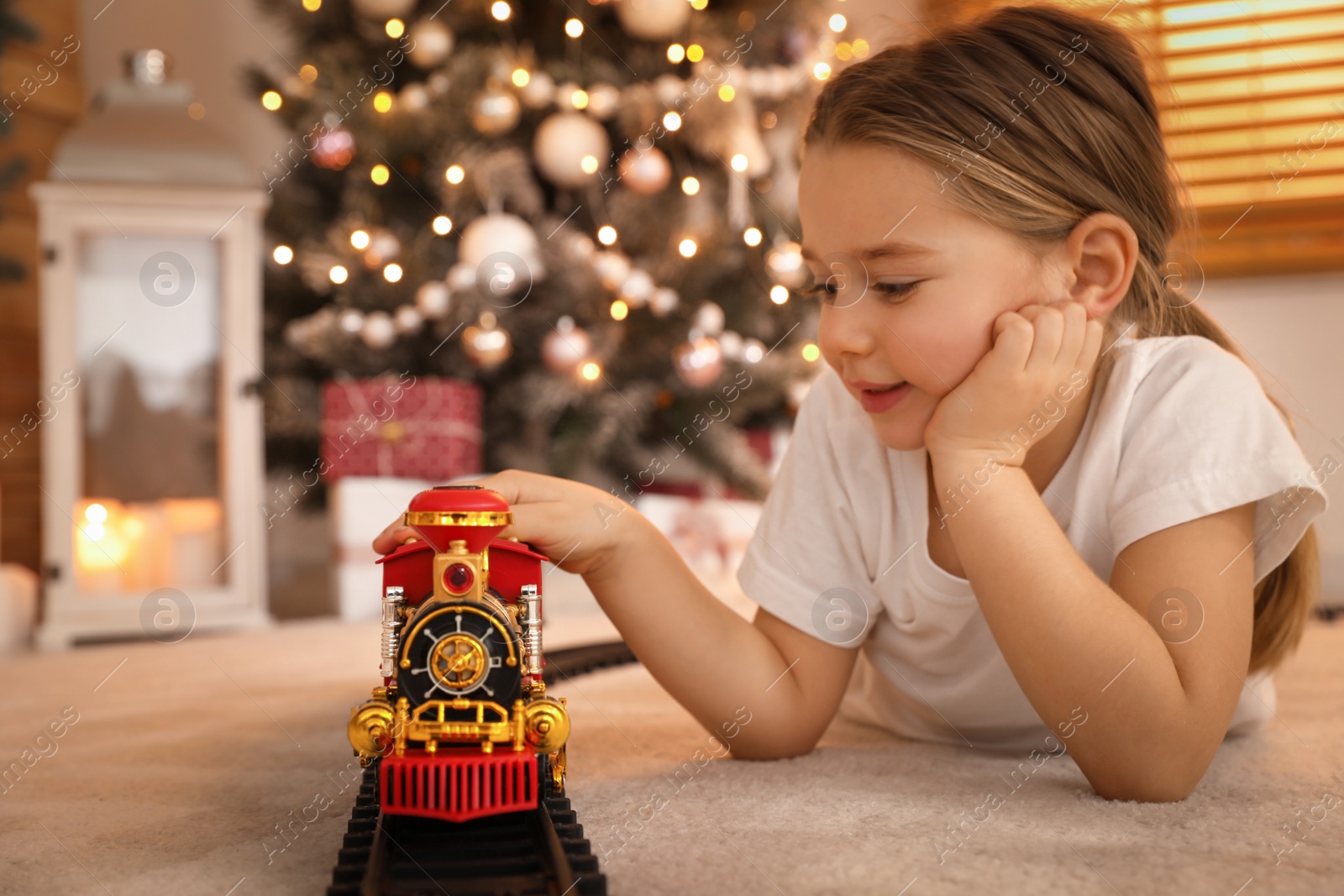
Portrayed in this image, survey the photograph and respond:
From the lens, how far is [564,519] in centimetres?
76

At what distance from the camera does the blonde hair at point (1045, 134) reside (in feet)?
2.58

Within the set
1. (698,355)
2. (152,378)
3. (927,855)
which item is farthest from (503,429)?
(927,855)

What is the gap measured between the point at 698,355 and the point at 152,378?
37.8 inches

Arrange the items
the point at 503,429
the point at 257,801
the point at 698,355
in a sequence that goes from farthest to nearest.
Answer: the point at 503,429 < the point at 698,355 < the point at 257,801

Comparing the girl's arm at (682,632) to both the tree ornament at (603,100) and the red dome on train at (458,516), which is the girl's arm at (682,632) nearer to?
the red dome on train at (458,516)

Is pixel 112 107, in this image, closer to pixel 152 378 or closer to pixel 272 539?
pixel 152 378

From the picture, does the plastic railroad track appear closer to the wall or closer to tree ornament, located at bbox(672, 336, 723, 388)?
tree ornament, located at bbox(672, 336, 723, 388)

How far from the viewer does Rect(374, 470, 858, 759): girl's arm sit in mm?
779

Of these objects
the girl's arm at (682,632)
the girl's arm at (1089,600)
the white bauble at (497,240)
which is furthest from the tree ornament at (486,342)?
the girl's arm at (1089,600)

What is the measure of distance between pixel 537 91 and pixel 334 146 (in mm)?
394

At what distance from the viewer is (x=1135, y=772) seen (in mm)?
702

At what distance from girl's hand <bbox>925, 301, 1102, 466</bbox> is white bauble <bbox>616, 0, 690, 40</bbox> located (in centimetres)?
150

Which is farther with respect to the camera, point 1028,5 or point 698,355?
point 698,355

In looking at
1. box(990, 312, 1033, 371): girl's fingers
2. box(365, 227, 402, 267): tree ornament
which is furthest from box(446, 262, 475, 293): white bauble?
box(990, 312, 1033, 371): girl's fingers
